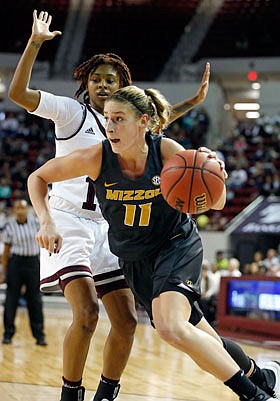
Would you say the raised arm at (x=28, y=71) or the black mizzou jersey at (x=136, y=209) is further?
the raised arm at (x=28, y=71)

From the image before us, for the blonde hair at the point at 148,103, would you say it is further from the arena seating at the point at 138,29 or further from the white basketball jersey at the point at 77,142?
the arena seating at the point at 138,29

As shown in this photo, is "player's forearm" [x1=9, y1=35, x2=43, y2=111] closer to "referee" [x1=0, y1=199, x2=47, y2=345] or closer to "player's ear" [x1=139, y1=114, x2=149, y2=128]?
"player's ear" [x1=139, y1=114, x2=149, y2=128]

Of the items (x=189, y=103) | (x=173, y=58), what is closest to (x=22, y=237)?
(x=189, y=103)

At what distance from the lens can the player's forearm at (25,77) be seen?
443 centimetres

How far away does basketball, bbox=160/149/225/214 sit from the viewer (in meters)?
3.94

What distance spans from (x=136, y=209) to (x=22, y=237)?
6358mm

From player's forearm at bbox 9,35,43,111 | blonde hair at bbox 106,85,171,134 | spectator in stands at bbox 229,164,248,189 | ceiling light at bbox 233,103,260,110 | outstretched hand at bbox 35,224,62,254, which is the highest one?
ceiling light at bbox 233,103,260,110

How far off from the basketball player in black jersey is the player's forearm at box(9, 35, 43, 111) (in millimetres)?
472

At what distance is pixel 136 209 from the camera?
4.25 m

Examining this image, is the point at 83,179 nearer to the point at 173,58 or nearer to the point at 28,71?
the point at 28,71

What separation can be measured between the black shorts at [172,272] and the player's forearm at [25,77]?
1095mm

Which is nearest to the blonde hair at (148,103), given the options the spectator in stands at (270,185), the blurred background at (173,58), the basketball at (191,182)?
the basketball at (191,182)

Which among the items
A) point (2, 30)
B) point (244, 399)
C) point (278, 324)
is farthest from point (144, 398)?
point (2, 30)

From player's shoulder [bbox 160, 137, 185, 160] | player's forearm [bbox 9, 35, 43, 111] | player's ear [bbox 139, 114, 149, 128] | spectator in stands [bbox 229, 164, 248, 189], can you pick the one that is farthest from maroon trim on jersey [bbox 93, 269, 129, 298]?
spectator in stands [bbox 229, 164, 248, 189]
